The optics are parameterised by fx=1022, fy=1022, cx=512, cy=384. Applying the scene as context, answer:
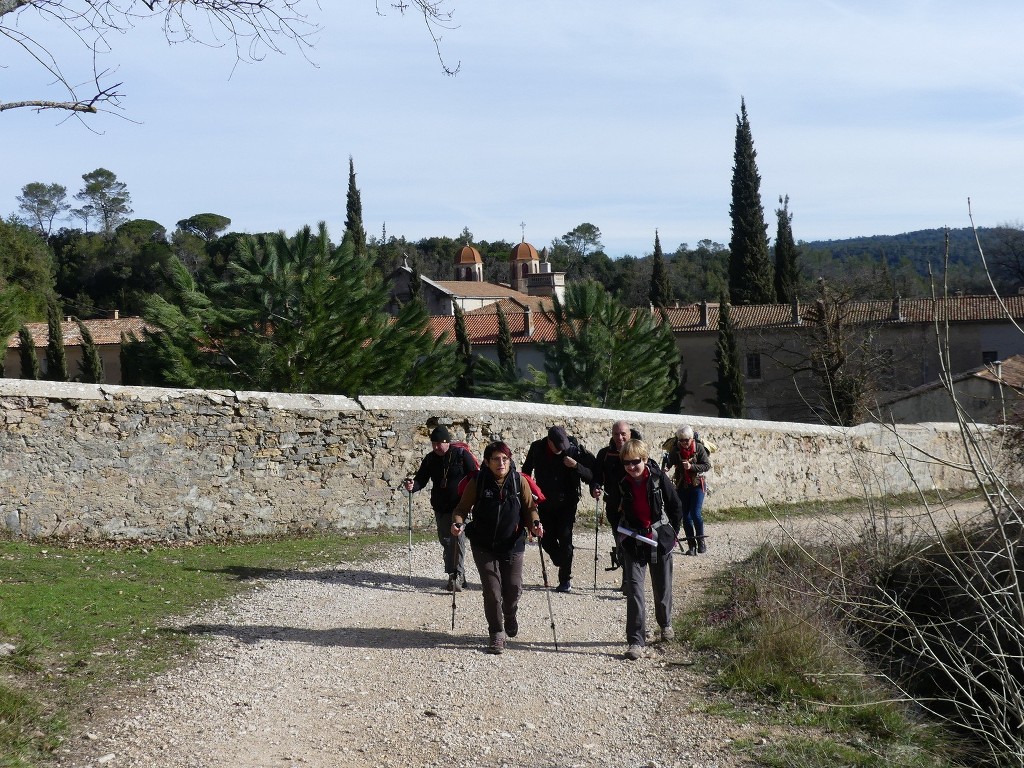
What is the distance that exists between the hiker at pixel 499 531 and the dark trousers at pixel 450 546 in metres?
1.01

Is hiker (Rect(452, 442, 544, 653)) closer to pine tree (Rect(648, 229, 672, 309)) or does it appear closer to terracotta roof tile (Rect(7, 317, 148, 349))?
terracotta roof tile (Rect(7, 317, 148, 349))

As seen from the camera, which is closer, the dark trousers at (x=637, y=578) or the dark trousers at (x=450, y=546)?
the dark trousers at (x=637, y=578)

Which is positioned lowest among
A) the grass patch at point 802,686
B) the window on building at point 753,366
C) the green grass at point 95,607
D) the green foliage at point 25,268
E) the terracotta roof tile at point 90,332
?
the grass patch at point 802,686

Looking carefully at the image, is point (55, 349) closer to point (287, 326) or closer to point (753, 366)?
point (287, 326)

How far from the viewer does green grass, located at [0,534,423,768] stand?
223 inches

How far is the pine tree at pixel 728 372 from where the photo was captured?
41.4m

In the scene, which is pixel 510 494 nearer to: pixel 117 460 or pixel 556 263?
pixel 117 460

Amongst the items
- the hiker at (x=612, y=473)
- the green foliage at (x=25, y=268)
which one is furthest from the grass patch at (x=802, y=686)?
the green foliage at (x=25, y=268)

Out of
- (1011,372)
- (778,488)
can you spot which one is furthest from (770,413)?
(778,488)

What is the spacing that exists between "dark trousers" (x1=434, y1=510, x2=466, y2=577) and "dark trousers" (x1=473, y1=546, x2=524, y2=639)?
1.00 metres

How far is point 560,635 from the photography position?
7.77 m

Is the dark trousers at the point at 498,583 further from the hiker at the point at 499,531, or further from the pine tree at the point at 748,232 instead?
the pine tree at the point at 748,232

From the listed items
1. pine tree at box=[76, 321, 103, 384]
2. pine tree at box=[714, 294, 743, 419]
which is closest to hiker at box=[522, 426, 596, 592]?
pine tree at box=[714, 294, 743, 419]

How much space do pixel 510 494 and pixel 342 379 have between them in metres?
11.4
